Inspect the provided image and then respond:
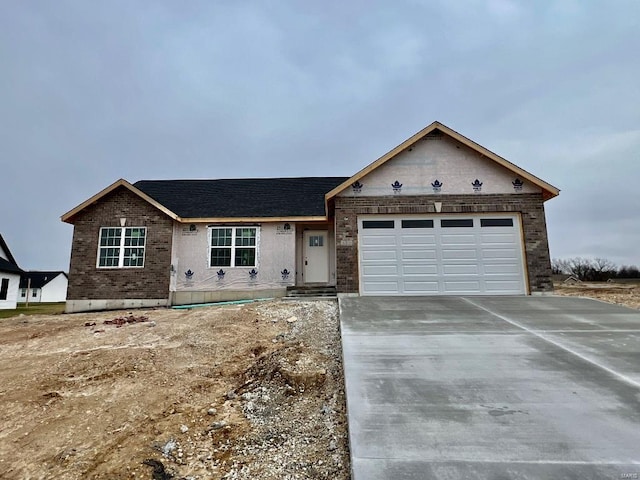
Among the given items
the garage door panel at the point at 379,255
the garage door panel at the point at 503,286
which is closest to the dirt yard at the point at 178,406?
the garage door panel at the point at 379,255

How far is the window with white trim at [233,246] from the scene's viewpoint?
13219 millimetres

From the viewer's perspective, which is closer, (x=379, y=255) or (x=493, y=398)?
(x=493, y=398)

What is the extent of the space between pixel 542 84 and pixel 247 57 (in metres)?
17.0

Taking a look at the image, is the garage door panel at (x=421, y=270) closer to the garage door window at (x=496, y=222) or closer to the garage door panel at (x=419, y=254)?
the garage door panel at (x=419, y=254)

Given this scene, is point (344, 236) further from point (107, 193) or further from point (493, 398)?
→ point (107, 193)

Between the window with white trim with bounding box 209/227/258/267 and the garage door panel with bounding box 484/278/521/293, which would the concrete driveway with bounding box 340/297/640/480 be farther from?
the window with white trim with bounding box 209/227/258/267

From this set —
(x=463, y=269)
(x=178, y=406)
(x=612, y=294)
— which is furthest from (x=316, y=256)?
(x=612, y=294)

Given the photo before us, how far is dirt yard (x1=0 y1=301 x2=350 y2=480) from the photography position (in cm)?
288

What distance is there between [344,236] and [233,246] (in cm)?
475

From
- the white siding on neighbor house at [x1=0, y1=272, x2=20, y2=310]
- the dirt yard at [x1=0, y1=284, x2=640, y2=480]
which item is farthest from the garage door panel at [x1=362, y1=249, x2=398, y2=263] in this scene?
the white siding on neighbor house at [x1=0, y1=272, x2=20, y2=310]

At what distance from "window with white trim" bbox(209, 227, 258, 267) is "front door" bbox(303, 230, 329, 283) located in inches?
81.2

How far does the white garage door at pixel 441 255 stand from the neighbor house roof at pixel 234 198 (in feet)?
9.55

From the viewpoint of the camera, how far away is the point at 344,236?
443 inches

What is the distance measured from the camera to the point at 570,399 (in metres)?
3.57
